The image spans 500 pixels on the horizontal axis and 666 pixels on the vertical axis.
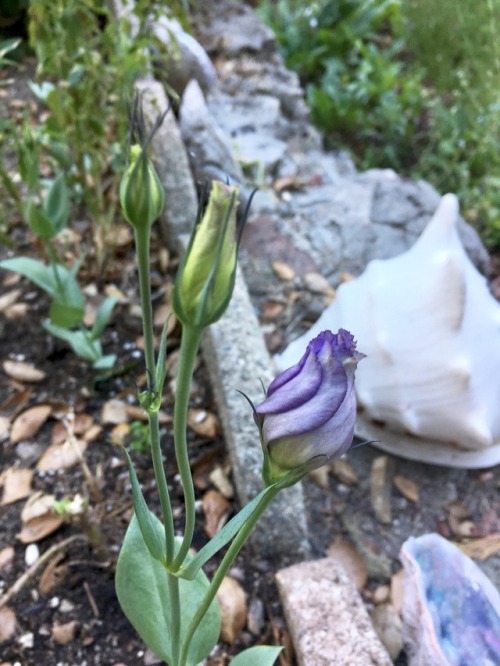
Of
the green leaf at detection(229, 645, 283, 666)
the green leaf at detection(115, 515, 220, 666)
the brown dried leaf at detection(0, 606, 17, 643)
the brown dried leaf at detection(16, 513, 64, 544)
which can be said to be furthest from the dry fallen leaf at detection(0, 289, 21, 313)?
the green leaf at detection(229, 645, 283, 666)

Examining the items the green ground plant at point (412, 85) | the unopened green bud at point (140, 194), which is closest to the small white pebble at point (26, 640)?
the unopened green bud at point (140, 194)

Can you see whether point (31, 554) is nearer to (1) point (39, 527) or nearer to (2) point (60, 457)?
(1) point (39, 527)

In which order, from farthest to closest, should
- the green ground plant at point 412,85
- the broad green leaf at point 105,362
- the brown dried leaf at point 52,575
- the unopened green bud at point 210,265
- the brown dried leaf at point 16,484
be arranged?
the green ground plant at point 412,85
the broad green leaf at point 105,362
the brown dried leaf at point 16,484
the brown dried leaf at point 52,575
the unopened green bud at point 210,265

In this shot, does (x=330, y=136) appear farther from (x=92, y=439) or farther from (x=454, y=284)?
(x=92, y=439)

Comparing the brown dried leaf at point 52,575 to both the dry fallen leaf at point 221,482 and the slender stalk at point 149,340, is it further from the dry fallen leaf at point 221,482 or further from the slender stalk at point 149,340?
the slender stalk at point 149,340

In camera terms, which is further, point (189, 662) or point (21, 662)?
point (21, 662)

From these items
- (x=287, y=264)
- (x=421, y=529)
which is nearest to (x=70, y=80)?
(x=287, y=264)
